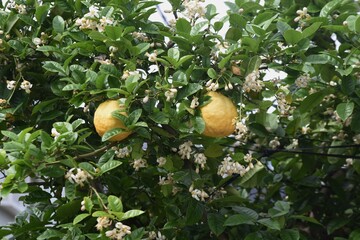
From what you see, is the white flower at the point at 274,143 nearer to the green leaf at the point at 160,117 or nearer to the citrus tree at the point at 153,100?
the citrus tree at the point at 153,100

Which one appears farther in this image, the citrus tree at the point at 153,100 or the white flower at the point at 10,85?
the white flower at the point at 10,85

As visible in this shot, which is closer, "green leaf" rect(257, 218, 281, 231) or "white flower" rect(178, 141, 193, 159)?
"white flower" rect(178, 141, 193, 159)

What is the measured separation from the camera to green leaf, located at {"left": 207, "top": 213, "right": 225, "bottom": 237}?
1641 mm

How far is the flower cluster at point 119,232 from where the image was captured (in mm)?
1332

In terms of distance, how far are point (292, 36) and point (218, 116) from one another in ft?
0.76

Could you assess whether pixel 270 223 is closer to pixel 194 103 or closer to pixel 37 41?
pixel 194 103

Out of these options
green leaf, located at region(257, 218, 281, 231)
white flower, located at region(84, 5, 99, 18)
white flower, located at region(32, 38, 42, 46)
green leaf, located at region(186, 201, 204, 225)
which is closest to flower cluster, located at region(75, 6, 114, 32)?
white flower, located at region(84, 5, 99, 18)

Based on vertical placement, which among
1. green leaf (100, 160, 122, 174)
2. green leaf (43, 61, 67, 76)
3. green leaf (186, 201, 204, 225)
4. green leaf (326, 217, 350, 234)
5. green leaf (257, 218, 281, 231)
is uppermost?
green leaf (43, 61, 67, 76)

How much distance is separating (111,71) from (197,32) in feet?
0.65

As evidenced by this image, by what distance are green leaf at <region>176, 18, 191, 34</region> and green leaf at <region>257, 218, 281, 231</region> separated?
494 mm

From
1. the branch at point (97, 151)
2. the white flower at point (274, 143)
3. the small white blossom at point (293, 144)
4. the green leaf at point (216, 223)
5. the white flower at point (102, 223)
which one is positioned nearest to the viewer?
the white flower at point (102, 223)

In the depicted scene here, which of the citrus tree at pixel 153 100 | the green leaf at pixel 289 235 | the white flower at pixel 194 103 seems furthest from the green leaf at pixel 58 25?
the green leaf at pixel 289 235

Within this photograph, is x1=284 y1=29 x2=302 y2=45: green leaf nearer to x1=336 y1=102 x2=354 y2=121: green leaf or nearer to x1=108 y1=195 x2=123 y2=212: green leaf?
x1=336 y1=102 x2=354 y2=121: green leaf

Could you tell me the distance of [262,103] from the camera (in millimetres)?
1514
